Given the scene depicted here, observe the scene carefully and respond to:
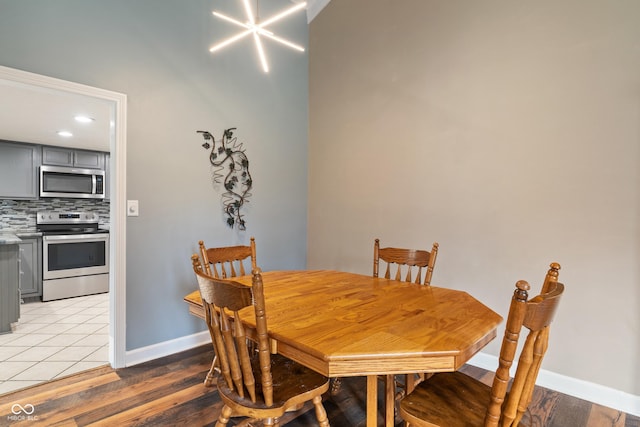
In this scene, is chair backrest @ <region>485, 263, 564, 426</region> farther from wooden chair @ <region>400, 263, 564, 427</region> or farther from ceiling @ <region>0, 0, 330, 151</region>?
ceiling @ <region>0, 0, 330, 151</region>

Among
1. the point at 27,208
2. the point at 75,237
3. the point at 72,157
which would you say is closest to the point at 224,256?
the point at 75,237

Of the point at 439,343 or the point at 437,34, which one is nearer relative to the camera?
the point at 439,343

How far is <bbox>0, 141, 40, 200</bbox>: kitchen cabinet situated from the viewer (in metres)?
4.14

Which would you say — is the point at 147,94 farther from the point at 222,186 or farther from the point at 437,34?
the point at 437,34

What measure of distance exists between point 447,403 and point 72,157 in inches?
216

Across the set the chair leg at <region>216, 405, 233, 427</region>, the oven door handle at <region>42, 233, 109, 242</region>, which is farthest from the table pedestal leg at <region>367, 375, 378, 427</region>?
the oven door handle at <region>42, 233, 109, 242</region>

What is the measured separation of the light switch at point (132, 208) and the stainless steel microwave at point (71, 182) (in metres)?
3.08

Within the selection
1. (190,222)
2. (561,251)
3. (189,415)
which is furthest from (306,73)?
(189,415)

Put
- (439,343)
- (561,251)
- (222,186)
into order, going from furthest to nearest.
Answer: (222,186) < (561,251) < (439,343)

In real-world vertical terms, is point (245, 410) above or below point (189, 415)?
above

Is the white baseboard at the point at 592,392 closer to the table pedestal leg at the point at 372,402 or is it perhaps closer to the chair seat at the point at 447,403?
the chair seat at the point at 447,403

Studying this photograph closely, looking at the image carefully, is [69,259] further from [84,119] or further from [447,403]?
[447,403]

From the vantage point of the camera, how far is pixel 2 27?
188 centimetres

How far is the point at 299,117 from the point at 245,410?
9.69 ft
